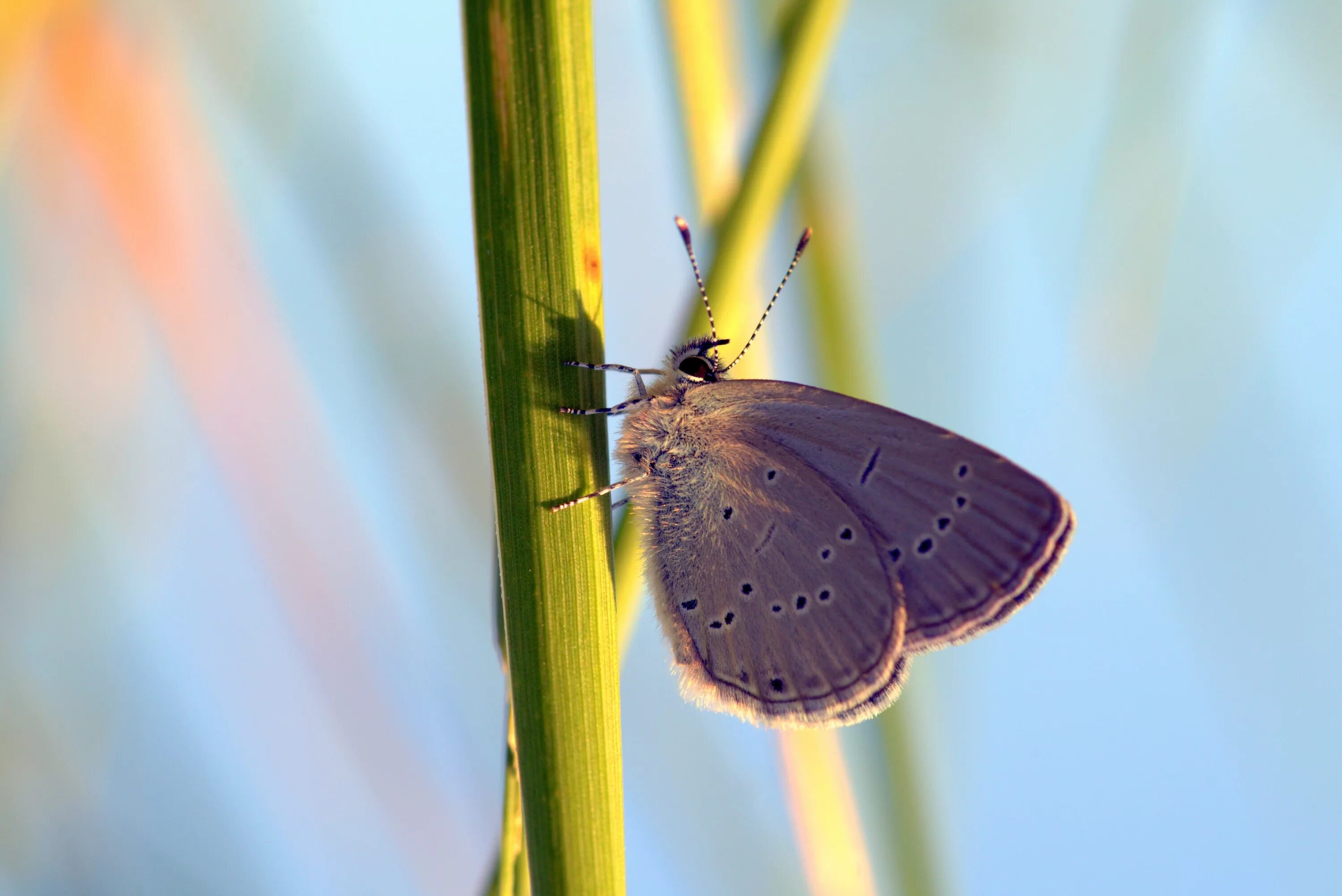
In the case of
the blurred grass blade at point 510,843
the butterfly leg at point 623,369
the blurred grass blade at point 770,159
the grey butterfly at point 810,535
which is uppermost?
the blurred grass blade at point 770,159

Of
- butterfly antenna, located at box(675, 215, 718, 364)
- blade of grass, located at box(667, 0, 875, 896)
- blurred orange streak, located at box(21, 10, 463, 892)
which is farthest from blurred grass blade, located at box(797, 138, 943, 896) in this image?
blurred orange streak, located at box(21, 10, 463, 892)

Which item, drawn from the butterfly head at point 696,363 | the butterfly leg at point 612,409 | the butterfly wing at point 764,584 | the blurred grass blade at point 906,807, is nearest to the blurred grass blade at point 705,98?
the butterfly head at point 696,363

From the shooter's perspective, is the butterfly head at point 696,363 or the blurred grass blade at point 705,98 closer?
the butterfly head at point 696,363

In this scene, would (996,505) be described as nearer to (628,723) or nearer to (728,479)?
(728,479)

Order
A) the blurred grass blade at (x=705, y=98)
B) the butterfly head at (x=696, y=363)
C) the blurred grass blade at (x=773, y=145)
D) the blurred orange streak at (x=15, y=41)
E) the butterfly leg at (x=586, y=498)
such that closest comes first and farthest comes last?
the butterfly leg at (x=586, y=498) → the blurred grass blade at (x=773, y=145) → the butterfly head at (x=696, y=363) → the blurred grass blade at (x=705, y=98) → the blurred orange streak at (x=15, y=41)

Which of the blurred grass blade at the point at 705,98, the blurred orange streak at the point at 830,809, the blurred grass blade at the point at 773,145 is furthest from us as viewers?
the blurred orange streak at the point at 830,809

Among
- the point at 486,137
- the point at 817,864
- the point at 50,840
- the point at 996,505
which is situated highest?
the point at 486,137

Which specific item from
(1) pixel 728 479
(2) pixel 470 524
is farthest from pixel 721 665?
(2) pixel 470 524

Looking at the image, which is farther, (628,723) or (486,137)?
(628,723)

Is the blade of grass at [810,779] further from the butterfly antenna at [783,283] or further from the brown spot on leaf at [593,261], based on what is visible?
the brown spot on leaf at [593,261]
